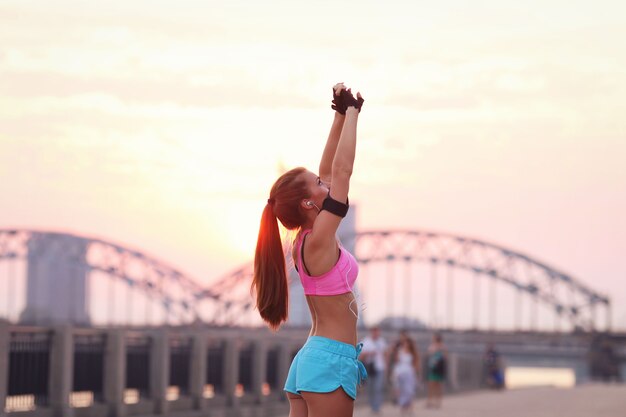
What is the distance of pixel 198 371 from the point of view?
24875mm

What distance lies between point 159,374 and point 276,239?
1754 cm

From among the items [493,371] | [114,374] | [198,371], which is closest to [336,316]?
[114,374]

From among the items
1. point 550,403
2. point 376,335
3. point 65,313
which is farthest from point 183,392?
point 65,313

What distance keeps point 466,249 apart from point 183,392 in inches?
4499

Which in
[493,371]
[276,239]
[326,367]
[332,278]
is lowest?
[493,371]

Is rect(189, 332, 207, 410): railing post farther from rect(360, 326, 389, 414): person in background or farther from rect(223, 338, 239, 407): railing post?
rect(360, 326, 389, 414): person in background

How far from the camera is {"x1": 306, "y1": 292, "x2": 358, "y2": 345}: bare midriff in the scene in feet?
18.9

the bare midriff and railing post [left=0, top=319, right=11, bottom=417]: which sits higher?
the bare midriff

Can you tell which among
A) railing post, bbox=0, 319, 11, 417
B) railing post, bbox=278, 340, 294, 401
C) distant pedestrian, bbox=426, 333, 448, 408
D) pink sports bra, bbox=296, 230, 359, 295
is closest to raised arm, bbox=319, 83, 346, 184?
pink sports bra, bbox=296, 230, 359, 295

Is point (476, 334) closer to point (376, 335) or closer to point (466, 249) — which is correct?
point (466, 249)

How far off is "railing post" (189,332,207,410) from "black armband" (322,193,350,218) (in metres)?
19.2

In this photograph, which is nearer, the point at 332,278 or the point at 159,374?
the point at 332,278

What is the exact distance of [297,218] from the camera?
19.1 ft

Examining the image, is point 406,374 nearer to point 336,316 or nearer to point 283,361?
point 283,361
